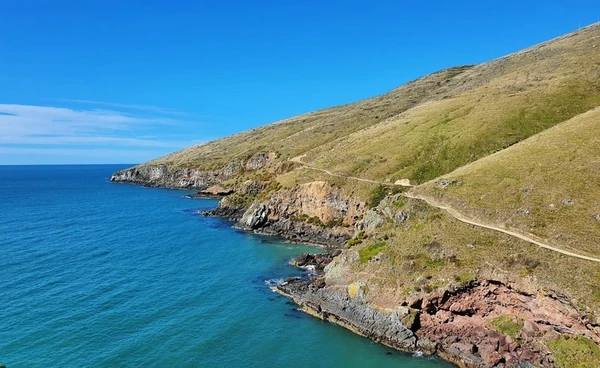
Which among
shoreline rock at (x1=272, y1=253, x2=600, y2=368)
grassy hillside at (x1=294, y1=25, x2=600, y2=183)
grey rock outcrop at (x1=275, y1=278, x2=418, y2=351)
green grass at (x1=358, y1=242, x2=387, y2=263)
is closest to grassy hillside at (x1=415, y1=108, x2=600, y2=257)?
shoreline rock at (x1=272, y1=253, x2=600, y2=368)

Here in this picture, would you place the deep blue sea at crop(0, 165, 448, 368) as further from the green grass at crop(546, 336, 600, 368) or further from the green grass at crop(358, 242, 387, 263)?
the green grass at crop(358, 242, 387, 263)

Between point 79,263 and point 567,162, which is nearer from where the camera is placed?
point 567,162

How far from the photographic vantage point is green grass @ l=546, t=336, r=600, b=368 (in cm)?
3744

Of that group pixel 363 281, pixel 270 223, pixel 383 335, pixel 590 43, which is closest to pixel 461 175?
pixel 363 281

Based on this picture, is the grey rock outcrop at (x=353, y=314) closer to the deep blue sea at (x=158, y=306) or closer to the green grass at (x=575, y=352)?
the deep blue sea at (x=158, y=306)

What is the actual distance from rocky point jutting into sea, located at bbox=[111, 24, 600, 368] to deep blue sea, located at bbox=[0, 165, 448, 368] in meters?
5.40

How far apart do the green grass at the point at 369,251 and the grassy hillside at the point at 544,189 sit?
41.6 feet

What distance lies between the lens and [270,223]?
104438 mm

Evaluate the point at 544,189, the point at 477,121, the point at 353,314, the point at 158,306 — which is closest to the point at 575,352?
the point at 544,189

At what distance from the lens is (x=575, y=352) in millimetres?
38469

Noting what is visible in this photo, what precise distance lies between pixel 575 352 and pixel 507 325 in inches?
252

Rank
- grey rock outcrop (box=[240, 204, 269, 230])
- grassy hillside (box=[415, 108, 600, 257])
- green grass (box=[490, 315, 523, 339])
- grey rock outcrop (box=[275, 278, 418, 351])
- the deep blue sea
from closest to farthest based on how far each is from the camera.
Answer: green grass (box=[490, 315, 523, 339]) < the deep blue sea < grey rock outcrop (box=[275, 278, 418, 351]) < grassy hillside (box=[415, 108, 600, 257]) < grey rock outcrop (box=[240, 204, 269, 230])

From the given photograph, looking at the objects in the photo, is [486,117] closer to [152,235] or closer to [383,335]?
[383,335]

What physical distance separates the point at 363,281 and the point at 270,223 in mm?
52690
